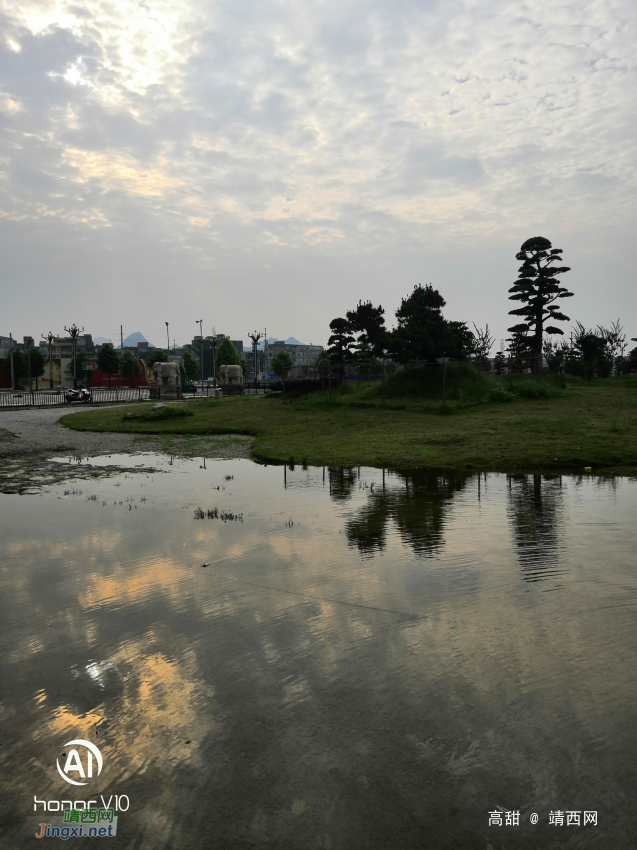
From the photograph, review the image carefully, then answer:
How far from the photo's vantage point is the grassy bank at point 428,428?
49.3 ft

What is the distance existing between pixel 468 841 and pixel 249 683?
1.89 m

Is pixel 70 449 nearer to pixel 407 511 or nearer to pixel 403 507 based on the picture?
pixel 403 507

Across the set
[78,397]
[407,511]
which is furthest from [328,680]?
[78,397]

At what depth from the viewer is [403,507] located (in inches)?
404

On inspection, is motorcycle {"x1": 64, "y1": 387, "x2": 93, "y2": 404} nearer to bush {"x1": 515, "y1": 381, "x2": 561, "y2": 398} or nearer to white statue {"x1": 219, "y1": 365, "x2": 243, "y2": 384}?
white statue {"x1": 219, "y1": 365, "x2": 243, "y2": 384}

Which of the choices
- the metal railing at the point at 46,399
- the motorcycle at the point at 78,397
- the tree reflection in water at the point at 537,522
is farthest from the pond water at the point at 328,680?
the motorcycle at the point at 78,397

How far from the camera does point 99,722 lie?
3936mm

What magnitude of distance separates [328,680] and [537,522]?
5621mm

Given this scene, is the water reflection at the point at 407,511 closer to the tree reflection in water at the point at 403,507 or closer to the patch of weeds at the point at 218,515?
the tree reflection in water at the point at 403,507

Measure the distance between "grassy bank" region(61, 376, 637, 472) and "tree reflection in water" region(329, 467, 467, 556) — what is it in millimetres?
1638

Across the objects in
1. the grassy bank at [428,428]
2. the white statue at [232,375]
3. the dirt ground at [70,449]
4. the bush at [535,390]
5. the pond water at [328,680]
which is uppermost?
the white statue at [232,375]

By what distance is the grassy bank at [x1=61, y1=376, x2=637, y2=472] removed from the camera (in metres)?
15.0

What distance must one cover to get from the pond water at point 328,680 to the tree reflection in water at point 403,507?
0.10 metres

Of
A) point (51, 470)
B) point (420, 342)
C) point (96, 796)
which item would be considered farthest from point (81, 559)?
point (420, 342)
